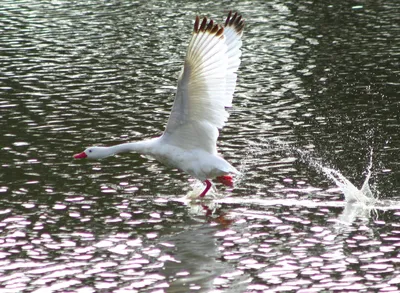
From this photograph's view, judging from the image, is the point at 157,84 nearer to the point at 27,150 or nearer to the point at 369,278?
the point at 27,150

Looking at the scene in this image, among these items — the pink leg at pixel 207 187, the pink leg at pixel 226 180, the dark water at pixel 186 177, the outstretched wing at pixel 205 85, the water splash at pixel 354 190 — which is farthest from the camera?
the pink leg at pixel 226 180

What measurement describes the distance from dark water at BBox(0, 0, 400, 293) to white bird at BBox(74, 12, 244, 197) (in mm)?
609

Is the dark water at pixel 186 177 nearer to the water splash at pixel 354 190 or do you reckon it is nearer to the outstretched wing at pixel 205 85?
the water splash at pixel 354 190

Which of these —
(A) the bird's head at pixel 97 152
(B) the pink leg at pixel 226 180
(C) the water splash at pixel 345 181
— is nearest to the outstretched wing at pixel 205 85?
(B) the pink leg at pixel 226 180

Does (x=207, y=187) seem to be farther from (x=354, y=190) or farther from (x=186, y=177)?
(x=354, y=190)

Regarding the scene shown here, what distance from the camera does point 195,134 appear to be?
539 inches

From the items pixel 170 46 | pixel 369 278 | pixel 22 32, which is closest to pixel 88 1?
pixel 22 32

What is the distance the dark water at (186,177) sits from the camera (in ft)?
36.1

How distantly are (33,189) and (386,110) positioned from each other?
25.6ft

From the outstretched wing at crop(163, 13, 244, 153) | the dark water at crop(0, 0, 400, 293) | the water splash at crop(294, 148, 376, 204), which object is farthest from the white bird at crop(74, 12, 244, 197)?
the water splash at crop(294, 148, 376, 204)

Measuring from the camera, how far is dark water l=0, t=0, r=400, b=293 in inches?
433

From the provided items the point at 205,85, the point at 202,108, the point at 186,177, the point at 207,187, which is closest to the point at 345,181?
the point at 207,187

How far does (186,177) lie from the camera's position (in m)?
15.2

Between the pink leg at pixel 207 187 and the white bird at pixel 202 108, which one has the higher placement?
the white bird at pixel 202 108
